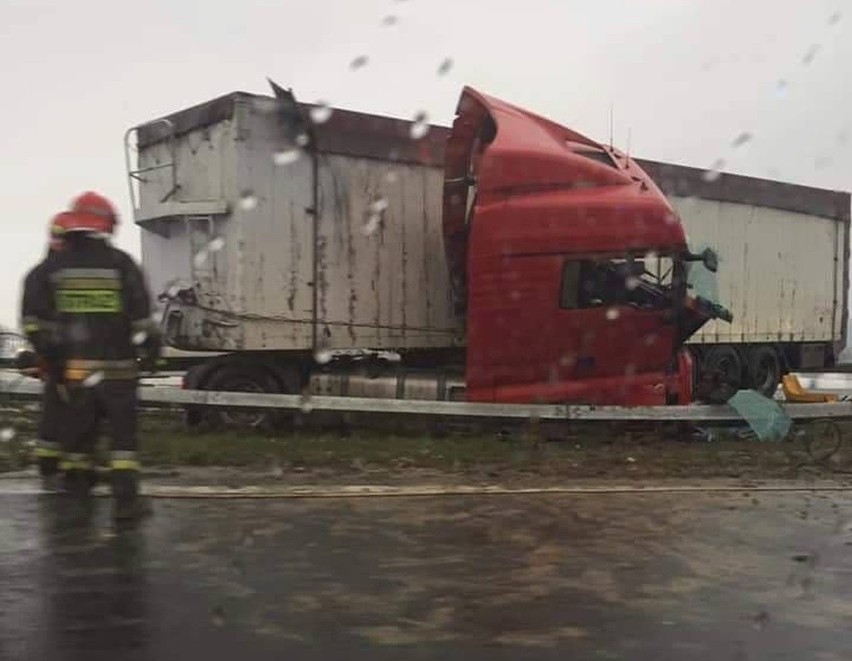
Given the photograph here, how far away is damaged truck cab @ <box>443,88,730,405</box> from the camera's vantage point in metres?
11.1

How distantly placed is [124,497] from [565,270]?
661 centimetres

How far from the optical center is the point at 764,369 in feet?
56.1

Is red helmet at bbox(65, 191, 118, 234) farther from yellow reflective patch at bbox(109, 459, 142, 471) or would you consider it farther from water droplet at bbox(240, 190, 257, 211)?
water droplet at bbox(240, 190, 257, 211)

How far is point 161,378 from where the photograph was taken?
13375mm

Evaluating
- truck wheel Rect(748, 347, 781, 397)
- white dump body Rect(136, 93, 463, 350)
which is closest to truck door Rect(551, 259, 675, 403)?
white dump body Rect(136, 93, 463, 350)

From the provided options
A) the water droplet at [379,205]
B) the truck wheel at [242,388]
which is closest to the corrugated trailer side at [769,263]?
the water droplet at [379,205]

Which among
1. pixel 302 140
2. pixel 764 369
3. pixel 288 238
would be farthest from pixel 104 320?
pixel 764 369

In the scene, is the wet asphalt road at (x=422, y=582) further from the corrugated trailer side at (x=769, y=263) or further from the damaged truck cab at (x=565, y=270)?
the corrugated trailer side at (x=769, y=263)

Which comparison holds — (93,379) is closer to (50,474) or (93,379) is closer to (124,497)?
(124,497)

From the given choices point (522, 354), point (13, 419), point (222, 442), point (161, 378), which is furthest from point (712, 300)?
point (13, 419)

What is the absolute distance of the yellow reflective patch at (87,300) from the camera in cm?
572

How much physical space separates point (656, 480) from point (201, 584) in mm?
4703

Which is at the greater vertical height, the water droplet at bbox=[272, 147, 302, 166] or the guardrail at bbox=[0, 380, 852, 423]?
the water droplet at bbox=[272, 147, 302, 166]

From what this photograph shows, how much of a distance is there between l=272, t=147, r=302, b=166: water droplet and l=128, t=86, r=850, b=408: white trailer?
15mm
